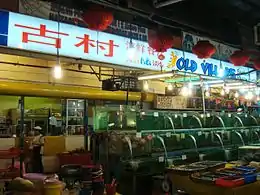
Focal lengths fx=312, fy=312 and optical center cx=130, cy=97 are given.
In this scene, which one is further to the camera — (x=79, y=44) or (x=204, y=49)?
(x=79, y=44)

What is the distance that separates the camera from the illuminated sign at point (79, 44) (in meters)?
4.58

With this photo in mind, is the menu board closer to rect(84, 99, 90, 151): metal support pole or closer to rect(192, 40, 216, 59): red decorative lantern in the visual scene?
rect(84, 99, 90, 151): metal support pole

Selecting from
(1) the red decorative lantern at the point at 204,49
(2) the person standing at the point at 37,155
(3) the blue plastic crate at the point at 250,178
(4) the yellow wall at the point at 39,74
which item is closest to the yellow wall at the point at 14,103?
(4) the yellow wall at the point at 39,74

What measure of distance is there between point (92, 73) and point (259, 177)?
295 inches

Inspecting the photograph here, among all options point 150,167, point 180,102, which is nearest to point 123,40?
point 150,167

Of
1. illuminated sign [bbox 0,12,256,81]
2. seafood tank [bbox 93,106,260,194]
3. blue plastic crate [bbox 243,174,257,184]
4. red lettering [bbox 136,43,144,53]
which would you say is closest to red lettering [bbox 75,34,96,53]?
illuminated sign [bbox 0,12,256,81]

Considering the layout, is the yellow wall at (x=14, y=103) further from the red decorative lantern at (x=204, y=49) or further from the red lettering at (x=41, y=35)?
the red decorative lantern at (x=204, y=49)

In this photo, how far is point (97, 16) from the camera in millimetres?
3410

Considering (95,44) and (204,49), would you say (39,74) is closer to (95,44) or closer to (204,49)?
(95,44)

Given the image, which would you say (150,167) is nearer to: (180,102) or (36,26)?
(36,26)

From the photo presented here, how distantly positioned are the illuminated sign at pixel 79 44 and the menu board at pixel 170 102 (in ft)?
14.6

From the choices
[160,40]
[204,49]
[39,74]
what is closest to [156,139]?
[204,49]

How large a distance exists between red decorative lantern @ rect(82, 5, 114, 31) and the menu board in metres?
8.36

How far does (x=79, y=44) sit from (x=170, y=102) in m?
7.57
